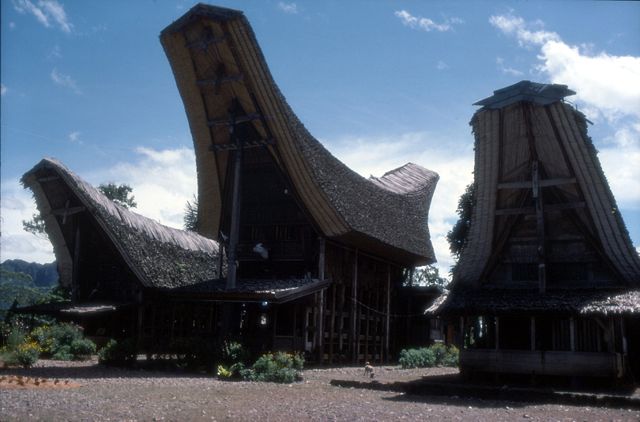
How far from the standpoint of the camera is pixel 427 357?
20.6 meters

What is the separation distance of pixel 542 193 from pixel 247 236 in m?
9.43

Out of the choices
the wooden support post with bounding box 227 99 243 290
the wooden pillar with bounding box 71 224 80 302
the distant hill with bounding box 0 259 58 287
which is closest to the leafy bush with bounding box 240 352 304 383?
the wooden support post with bounding box 227 99 243 290

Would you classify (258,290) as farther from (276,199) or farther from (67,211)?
(67,211)

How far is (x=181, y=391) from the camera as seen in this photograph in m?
11.1

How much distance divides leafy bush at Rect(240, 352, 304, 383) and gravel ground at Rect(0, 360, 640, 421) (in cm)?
62

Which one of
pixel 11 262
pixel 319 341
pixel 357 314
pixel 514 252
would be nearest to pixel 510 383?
pixel 514 252

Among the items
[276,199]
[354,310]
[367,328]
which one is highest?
[276,199]

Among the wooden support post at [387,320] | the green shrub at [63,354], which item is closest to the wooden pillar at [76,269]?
the green shrub at [63,354]

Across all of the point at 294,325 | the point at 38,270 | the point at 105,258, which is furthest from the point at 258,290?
the point at 38,270

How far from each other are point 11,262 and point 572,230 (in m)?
69.6

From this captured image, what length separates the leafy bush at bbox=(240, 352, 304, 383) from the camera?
1373 cm

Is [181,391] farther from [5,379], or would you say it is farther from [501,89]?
[501,89]

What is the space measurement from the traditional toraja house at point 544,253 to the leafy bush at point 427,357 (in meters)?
4.00

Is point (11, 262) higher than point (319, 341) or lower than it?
higher
